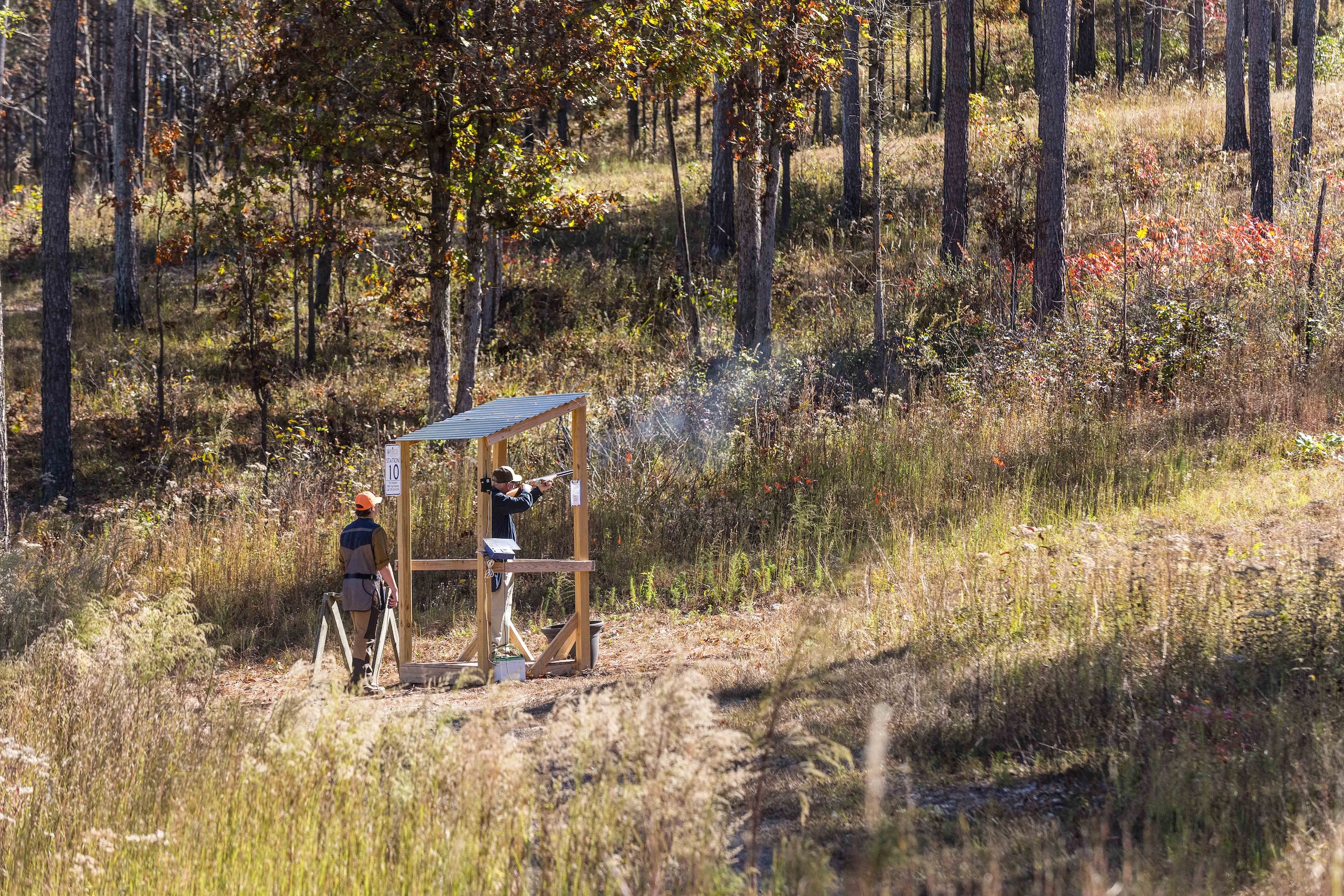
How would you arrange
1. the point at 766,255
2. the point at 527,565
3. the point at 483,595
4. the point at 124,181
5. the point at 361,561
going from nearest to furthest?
the point at 483,595 → the point at 527,565 → the point at 361,561 → the point at 766,255 → the point at 124,181

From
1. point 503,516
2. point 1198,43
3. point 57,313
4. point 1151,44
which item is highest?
point 1151,44

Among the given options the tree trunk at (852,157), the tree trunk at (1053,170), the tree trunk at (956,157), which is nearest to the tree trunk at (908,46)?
the tree trunk at (852,157)

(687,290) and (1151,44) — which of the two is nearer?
(687,290)

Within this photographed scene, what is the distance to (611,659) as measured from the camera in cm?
961

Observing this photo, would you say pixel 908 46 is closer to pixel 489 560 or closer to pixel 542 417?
pixel 542 417

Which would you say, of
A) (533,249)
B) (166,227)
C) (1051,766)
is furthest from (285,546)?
(166,227)

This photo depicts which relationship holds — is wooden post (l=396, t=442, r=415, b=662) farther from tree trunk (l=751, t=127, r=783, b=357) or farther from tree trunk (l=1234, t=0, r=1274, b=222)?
tree trunk (l=1234, t=0, r=1274, b=222)

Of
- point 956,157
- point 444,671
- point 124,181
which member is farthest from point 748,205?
point 124,181

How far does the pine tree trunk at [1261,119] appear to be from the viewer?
19234mm

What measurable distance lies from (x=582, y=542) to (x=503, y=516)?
695 millimetres

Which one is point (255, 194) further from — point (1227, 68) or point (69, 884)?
point (1227, 68)

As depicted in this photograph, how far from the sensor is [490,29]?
43.7 ft

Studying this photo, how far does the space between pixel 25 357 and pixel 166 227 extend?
30.6 feet

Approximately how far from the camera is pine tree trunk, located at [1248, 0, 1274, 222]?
63.1 ft
